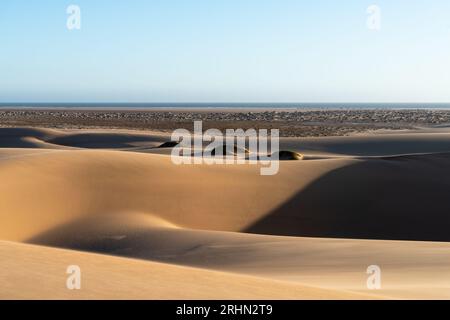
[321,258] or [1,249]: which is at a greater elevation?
[1,249]

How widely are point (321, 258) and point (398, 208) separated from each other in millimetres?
6417

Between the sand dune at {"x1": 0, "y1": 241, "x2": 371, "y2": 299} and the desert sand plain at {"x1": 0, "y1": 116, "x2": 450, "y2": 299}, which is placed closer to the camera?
the sand dune at {"x1": 0, "y1": 241, "x2": 371, "y2": 299}

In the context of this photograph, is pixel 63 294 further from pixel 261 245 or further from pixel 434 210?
pixel 434 210

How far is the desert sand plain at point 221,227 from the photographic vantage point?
17.3 feet

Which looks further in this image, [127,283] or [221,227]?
[221,227]

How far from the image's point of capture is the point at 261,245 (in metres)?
8.91

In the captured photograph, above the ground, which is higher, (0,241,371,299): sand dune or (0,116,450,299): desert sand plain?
(0,241,371,299): sand dune

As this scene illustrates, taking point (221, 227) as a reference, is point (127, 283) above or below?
above

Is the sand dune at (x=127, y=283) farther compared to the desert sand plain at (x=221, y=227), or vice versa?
the desert sand plain at (x=221, y=227)

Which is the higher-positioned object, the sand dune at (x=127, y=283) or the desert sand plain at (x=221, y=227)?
the sand dune at (x=127, y=283)

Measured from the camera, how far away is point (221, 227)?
1229cm

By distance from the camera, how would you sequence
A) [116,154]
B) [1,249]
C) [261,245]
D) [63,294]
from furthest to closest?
[116,154]
[261,245]
[1,249]
[63,294]

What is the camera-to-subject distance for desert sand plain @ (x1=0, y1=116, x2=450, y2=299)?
527cm
